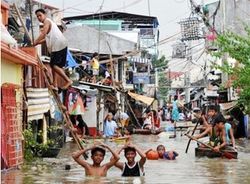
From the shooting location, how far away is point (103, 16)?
164 feet

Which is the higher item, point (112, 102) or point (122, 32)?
point (122, 32)

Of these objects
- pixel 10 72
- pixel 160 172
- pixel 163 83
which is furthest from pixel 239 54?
pixel 163 83

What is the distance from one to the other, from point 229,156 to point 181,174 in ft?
13.9

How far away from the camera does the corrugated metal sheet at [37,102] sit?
52.5 ft

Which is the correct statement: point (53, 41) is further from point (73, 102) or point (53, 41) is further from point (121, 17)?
point (121, 17)

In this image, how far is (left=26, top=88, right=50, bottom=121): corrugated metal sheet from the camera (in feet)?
52.5

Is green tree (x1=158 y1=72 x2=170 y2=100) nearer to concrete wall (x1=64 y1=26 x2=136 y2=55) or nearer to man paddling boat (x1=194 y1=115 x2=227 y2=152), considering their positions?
concrete wall (x1=64 y1=26 x2=136 y2=55)

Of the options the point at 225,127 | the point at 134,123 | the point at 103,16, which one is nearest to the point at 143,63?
the point at 103,16

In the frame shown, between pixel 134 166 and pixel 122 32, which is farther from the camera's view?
pixel 122 32

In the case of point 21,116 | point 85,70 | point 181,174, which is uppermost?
point 85,70

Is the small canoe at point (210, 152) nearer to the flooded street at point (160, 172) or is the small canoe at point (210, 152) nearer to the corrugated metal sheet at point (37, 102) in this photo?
the flooded street at point (160, 172)

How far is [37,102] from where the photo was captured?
16422mm

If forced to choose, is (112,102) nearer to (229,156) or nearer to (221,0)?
(221,0)

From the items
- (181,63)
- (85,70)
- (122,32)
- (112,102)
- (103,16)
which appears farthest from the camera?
(181,63)
